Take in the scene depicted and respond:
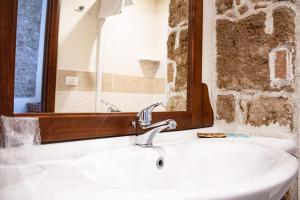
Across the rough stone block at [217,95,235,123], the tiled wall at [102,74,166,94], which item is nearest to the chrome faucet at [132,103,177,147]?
the tiled wall at [102,74,166,94]

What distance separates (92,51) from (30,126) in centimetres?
33

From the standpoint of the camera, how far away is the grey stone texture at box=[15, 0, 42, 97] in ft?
2.22

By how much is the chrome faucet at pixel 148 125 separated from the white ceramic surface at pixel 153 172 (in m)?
0.04

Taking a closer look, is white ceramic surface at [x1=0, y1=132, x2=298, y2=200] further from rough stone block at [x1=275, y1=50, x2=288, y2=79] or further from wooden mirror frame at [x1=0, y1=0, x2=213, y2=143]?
rough stone block at [x1=275, y1=50, x2=288, y2=79]

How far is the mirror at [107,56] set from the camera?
0.71 metres

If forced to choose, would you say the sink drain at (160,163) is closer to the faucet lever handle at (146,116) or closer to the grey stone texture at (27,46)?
the faucet lever handle at (146,116)

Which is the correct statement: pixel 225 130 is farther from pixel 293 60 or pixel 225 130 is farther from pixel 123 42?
pixel 123 42

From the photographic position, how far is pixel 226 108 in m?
1.20

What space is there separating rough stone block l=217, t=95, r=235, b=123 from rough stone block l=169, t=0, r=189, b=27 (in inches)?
15.2

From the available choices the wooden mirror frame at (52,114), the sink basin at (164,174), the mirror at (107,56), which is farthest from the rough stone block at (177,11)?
the sink basin at (164,174)

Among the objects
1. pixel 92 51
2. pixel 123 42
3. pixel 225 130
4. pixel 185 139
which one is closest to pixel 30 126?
pixel 92 51

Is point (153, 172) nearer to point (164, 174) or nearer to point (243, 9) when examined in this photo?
point (164, 174)

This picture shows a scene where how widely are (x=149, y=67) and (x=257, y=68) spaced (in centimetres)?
45

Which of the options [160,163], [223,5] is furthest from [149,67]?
[223,5]
